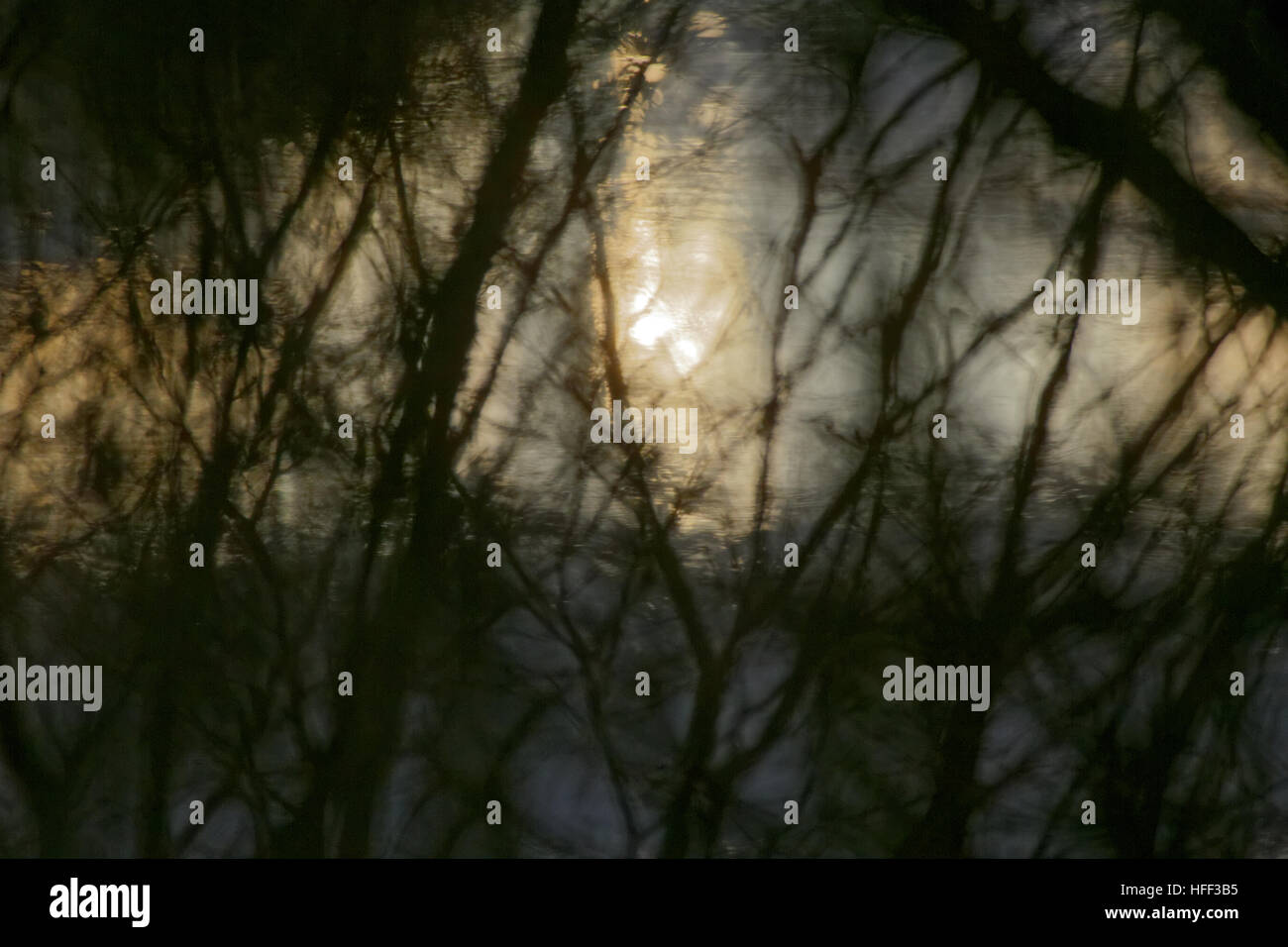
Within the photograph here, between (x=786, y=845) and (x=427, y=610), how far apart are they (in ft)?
3.73

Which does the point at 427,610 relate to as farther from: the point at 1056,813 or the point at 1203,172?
the point at 1203,172

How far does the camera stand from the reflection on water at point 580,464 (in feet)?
9.73

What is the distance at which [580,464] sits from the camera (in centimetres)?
297

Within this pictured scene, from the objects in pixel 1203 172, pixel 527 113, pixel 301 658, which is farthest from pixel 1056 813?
pixel 527 113

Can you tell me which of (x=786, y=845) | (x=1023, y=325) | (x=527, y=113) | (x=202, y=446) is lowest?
(x=786, y=845)

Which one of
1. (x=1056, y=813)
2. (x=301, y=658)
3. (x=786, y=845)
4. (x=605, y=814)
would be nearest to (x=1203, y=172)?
(x=1056, y=813)

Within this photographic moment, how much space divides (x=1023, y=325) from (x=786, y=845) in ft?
4.97

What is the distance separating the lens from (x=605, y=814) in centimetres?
298

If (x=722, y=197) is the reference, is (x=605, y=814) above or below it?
below

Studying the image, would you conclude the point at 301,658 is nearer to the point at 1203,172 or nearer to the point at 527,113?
the point at 527,113

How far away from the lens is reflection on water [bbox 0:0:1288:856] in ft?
9.73
